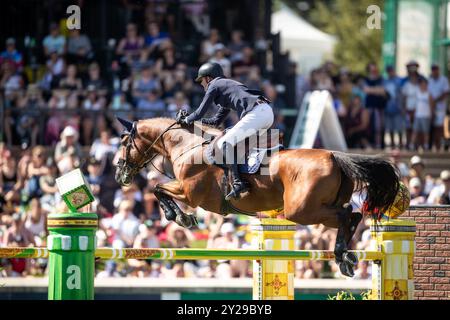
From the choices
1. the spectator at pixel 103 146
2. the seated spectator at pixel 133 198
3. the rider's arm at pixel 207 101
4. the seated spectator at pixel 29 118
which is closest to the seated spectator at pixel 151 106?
the spectator at pixel 103 146

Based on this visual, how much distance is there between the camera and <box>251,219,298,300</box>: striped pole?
10617 mm

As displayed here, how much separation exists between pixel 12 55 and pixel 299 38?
13506mm

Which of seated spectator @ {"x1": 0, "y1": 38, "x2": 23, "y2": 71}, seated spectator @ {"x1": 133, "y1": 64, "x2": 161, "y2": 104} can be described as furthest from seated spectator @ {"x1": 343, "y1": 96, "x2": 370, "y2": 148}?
seated spectator @ {"x1": 0, "y1": 38, "x2": 23, "y2": 71}

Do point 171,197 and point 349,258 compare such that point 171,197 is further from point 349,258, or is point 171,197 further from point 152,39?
point 152,39

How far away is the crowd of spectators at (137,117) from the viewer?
1500cm

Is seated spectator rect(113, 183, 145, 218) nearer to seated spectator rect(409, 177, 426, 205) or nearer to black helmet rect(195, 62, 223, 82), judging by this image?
seated spectator rect(409, 177, 426, 205)

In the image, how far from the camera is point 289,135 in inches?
768

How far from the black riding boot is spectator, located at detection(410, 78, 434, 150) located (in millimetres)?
9333

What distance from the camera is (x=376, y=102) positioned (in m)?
19.1

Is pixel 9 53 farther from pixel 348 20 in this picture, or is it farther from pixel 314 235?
pixel 348 20

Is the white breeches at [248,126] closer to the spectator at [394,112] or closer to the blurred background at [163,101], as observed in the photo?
the blurred background at [163,101]

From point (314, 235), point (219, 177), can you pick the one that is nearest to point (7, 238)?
point (314, 235)

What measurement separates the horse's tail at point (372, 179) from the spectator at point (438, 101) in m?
9.38

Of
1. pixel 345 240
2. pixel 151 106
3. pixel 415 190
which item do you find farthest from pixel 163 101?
pixel 345 240
